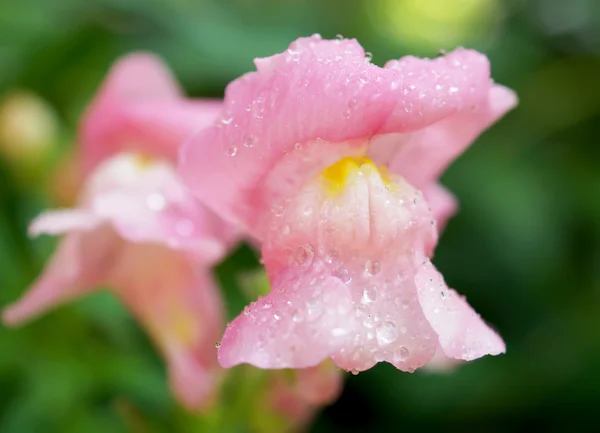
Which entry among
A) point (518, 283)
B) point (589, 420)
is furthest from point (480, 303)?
point (589, 420)

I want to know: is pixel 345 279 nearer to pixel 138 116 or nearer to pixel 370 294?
pixel 370 294

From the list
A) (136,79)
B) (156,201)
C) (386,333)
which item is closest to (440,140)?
(386,333)

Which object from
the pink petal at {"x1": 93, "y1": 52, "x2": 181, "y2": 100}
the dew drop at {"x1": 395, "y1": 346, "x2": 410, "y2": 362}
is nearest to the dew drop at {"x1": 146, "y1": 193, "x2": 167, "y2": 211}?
the pink petal at {"x1": 93, "y1": 52, "x2": 181, "y2": 100}

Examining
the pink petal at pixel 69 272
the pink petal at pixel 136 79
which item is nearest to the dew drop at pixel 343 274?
the pink petal at pixel 69 272

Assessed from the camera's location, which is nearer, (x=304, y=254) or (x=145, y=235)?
(x=304, y=254)

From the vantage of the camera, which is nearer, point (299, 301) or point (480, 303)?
point (299, 301)

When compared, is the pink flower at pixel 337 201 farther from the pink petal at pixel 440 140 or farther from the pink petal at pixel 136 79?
the pink petal at pixel 136 79

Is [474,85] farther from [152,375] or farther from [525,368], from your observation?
[525,368]
